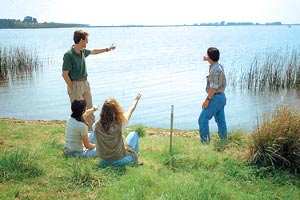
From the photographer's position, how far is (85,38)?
7.31 metres

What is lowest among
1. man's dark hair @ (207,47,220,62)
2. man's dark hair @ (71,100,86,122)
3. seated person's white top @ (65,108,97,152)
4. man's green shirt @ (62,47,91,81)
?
seated person's white top @ (65,108,97,152)

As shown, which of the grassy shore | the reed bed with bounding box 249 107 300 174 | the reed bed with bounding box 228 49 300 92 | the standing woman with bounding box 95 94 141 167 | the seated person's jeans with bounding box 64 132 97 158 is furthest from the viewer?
the reed bed with bounding box 228 49 300 92

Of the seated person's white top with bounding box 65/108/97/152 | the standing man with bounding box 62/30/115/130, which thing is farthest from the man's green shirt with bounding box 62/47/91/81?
the seated person's white top with bounding box 65/108/97/152

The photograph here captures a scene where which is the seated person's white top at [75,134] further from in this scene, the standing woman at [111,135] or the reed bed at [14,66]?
the reed bed at [14,66]

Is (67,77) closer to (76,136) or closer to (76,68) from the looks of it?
(76,68)

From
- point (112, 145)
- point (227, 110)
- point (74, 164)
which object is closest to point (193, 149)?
point (112, 145)

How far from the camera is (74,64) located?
745cm

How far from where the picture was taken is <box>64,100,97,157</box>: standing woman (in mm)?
6516

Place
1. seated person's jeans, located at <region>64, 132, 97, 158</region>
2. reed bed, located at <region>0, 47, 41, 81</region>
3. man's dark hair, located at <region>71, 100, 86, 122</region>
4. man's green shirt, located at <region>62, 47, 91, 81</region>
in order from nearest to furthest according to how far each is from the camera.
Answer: man's dark hair, located at <region>71, 100, 86, 122</region>, seated person's jeans, located at <region>64, 132, 97, 158</region>, man's green shirt, located at <region>62, 47, 91, 81</region>, reed bed, located at <region>0, 47, 41, 81</region>

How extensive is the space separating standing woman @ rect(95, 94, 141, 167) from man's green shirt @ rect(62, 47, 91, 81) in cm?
160

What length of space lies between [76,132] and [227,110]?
365 inches

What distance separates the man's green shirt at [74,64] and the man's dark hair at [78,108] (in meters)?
0.99

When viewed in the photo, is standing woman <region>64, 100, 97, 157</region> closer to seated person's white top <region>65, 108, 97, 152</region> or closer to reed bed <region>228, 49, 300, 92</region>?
seated person's white top <region>65, 108, 97, 152</region>

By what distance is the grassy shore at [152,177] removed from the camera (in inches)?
203
